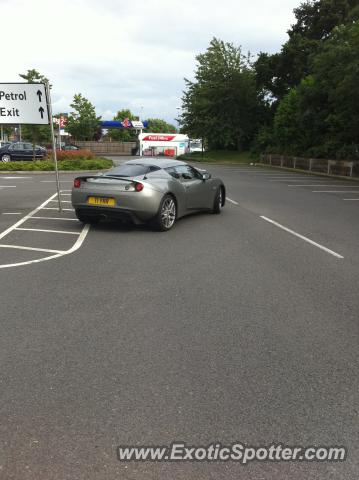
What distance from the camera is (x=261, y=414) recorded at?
293cm

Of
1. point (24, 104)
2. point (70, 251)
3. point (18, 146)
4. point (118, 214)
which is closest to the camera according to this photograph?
point (70, 251)

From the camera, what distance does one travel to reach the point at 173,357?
12.1 ft

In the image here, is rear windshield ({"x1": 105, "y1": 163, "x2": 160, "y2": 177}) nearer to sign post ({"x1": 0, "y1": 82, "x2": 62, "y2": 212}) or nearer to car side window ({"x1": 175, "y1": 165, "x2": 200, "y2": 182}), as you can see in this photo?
car side window ({"x1": 175, "y1": 165, "x2": 200, "y2": 182})

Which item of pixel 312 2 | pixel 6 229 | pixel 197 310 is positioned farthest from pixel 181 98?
pixel 197 310

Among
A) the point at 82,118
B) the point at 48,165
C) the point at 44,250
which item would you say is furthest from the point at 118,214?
the point at 82,118

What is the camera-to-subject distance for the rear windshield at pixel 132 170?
9117 mm

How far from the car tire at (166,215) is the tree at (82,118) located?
222 ft

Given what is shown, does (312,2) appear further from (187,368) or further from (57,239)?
(187,368)

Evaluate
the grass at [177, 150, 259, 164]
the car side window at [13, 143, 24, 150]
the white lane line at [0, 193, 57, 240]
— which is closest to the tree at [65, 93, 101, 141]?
the grass at [177, 150, 259, 164]

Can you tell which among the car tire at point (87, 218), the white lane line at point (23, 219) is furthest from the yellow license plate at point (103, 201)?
the white lane line at point (23, 219)

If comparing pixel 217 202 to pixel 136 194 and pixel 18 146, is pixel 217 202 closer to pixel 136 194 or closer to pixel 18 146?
pixel 136 194

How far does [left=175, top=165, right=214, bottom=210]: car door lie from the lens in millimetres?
10047

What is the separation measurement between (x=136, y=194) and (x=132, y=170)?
2.89 ft

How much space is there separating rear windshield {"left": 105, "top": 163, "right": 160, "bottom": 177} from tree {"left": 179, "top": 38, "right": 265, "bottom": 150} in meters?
48.3
